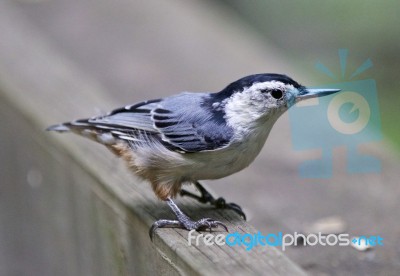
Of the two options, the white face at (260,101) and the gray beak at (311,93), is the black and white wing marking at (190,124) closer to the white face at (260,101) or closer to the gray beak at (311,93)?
the white face at (260,101)

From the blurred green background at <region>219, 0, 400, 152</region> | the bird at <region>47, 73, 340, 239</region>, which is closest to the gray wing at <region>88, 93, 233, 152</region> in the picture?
the bird at <region>47, 73, 340, 239</region>

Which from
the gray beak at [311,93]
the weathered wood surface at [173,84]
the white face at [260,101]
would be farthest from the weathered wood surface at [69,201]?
the gray beak at [311,93]

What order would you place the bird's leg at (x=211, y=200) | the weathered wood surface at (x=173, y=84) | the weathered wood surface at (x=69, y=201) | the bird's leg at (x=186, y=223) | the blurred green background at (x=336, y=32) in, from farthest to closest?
the blurred green background at (x=336, y=32) → the weathered wood surface at (x=173, y=84) → the bird's leg at (x=211, y=200) → the bird's leg at (x=186, y=223) → the weathered wood surface at (x=69, y=201)

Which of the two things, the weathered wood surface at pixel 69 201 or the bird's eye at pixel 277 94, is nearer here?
the weathered wood surface at pixel 69 201

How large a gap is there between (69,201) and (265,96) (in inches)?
39.2

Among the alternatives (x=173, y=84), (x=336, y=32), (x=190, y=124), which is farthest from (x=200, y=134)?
(x=336, y=32)

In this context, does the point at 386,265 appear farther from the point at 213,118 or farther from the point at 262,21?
the point at 262,21

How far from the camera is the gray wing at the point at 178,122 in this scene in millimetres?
2691

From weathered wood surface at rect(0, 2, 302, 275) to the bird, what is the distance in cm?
8

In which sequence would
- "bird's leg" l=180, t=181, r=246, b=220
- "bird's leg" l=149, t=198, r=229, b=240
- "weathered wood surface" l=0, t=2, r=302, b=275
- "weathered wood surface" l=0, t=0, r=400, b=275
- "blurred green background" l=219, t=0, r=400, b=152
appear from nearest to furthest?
"weathered wood surface" l=0, t=2, r=302, b=275 < "bird's leg" l=149, t=198, r=229, b=240 < "bird's leg" l=180, t=181, r=246, b=220 < "weathered wood surface" l=0, t=0, r=400, b=275 < "blurred green background" l=219, t=0, r=400, b=152

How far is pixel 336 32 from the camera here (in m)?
6.44

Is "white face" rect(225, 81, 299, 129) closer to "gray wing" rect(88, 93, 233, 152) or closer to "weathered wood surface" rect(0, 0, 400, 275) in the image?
"gray wing" rect(88, 93, 233, 152)

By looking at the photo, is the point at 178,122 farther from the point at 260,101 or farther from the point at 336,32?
the point at 336,32

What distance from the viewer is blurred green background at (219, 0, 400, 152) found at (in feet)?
18.9
